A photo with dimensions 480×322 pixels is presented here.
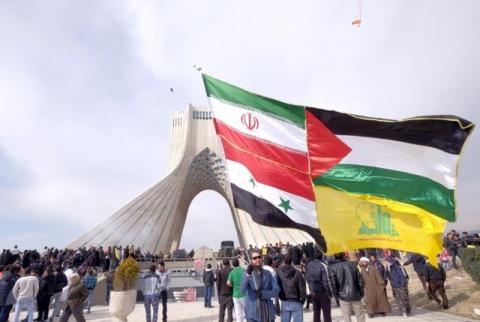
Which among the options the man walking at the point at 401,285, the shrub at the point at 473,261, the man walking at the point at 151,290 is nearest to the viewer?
the man walking at the point at 151,290

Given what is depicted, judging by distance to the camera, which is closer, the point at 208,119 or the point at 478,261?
the point at 478,261

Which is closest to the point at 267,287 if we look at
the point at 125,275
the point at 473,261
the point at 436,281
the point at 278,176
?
the point at 278,176

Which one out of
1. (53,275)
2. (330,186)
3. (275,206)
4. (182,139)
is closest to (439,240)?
(330,186)

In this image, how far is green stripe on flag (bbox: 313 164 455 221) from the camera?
443 centimetres

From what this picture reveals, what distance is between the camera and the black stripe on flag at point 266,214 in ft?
15.3

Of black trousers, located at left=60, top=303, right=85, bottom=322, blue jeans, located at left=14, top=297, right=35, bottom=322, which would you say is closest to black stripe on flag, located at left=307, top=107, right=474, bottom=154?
black trousers, located at left=60, top=303, right=85, bottom=322

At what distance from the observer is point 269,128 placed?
5.10 m

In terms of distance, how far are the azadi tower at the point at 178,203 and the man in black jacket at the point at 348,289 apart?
18515 mm

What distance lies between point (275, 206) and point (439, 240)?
2.10m

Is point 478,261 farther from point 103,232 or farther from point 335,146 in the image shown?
point 103,232

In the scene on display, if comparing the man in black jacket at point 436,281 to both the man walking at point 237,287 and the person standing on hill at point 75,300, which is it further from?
the person standing on hill at point 75,300

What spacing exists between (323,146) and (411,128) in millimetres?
1194

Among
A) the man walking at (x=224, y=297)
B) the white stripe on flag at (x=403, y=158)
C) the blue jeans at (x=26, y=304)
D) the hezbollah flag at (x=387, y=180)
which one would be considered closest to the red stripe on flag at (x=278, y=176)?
the hezbollah flag at (x=387, y=180)

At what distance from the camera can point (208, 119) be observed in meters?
33.4
